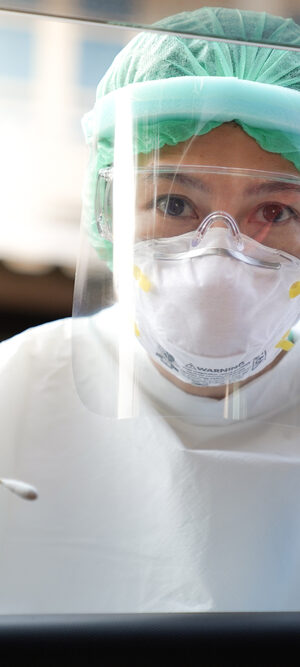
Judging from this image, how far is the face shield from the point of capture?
0.99m

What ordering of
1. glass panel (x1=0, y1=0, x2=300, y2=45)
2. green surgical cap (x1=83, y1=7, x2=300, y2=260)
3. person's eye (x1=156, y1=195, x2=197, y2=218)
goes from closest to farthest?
1. glass panel (x1=0, y1=0, x2=300, y2=45)
2. green surgical cap (x1=83, y1=7, x2=300, y2=260)
3. person's eye (x1=156, y1=195, x2=197, y2=218)

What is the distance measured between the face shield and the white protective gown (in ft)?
0.07

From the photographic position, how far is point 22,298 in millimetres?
1857

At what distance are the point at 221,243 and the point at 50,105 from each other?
0.31 metres

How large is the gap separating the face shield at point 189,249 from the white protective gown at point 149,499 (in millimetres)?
22

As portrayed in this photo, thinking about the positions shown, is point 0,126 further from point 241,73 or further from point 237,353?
point 237,353

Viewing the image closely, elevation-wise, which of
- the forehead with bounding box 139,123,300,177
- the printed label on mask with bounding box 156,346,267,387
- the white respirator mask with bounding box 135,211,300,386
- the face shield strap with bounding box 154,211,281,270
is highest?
the forehead with bounding box 139,123,300,177

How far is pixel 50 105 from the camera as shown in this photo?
3.40 feet

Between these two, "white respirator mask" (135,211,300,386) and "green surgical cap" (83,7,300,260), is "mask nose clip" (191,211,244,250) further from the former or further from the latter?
"green surgical cap" (83,7,300,260)

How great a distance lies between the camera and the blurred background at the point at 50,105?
24.9 inches

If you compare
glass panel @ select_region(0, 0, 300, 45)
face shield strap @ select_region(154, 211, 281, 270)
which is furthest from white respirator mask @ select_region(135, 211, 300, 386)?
glass panel @ select_region(0, 0, 300, 45)

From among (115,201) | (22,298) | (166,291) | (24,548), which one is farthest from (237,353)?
(22,298)

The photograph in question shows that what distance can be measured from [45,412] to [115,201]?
0.35m

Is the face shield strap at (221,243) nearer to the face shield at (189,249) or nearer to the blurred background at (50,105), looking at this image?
the face shield at (189,249)
